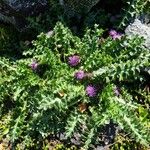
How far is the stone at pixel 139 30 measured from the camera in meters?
5.41

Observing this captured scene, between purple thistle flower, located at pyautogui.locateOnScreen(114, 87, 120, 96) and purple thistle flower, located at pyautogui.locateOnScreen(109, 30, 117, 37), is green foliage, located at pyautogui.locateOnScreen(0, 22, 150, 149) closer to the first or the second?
purple thistle flower, located at pyautogui.locateOnScreen(114, 87, 120, 96)

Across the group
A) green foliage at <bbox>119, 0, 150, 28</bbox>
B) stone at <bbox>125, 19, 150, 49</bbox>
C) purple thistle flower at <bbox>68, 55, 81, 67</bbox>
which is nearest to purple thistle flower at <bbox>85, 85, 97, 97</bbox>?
purple thistle flower at <bbox>68, 55, 81, 67</bbox>

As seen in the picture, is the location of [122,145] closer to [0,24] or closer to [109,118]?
[109,118]

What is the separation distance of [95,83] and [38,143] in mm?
1000

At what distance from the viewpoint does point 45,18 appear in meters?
5.87

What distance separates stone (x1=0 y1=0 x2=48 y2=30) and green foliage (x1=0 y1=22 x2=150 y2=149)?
53 cm

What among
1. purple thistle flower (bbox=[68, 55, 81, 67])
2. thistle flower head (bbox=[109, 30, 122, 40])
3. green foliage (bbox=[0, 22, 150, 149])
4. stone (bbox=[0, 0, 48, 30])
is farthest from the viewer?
stone (bbox=[0, 0, 48, 30])

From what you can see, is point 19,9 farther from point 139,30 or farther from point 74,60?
point 139,30

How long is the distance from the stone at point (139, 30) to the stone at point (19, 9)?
120 centimetres

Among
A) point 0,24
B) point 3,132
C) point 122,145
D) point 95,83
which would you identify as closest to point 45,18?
point 0,24

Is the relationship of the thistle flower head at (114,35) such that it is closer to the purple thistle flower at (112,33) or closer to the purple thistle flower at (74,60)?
the purple thistle flower at (112,33)

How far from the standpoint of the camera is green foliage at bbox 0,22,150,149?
5.02 metres

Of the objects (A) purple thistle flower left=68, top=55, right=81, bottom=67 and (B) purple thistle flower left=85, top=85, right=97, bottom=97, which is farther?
(A) purple thistle flower left=68, top=55, right=81, bottom=67

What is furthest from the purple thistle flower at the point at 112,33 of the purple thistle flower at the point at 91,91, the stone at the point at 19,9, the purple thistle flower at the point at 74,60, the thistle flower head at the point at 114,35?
the stone at the point at 19,9
